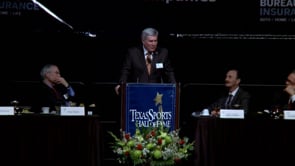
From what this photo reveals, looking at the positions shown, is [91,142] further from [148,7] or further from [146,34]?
[148,7]

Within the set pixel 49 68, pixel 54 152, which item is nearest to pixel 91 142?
pixel 54 152

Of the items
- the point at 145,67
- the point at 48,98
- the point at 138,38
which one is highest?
the point at 138,38

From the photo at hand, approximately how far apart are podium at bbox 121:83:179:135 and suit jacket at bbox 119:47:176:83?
2.58 ft

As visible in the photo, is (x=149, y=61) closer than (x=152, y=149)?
No

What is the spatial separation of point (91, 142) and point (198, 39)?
4.08 m

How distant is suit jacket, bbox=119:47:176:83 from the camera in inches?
311

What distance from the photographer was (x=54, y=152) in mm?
6355

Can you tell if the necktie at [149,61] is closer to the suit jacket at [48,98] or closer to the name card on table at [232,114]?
the suit jacket at [48,98]

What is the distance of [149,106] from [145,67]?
972mm

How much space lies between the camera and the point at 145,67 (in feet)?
26.0

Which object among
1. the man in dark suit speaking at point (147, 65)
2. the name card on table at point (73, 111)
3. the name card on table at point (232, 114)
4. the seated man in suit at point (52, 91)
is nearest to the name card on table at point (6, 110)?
the name card on table at point (73, 111)

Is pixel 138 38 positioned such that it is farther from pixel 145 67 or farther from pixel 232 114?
pixel 232 114

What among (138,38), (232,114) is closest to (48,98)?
(138,38)

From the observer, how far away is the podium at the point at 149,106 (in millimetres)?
6988
